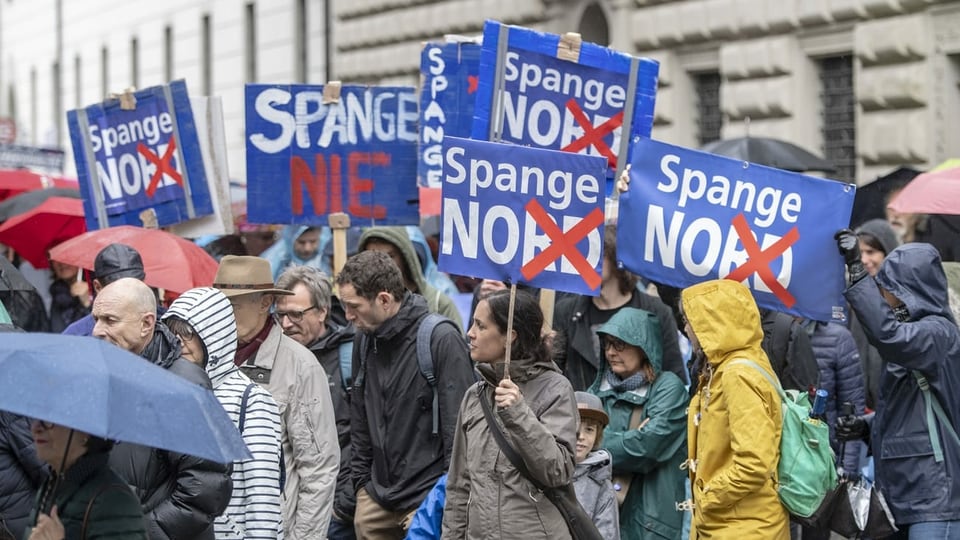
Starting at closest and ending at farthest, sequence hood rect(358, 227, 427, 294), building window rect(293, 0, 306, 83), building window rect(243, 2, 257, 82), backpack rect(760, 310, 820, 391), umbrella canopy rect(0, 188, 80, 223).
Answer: backpack rect(760, 310, 820, 391)
hood rect(358, 227, 427, 294)
umbrella canopy rect(0, 188, 80, 223)
building window rect(293, 0, 306, 83)
building window rect(243, 2, 257, 82)

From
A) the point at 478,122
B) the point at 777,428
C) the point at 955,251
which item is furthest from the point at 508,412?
the point at 955,251

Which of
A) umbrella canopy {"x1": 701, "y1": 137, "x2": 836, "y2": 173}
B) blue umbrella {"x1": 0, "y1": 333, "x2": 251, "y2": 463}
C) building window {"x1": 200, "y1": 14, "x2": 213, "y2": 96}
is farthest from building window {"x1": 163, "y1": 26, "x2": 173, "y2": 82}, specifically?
blue umbrella {"x1": 0, "y1": 333, "x2": 251, "y2": 463}

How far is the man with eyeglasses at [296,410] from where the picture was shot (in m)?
5.98

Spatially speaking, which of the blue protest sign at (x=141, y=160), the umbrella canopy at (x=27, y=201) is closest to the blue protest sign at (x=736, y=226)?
the blue protest sign at (x=141, y=160)

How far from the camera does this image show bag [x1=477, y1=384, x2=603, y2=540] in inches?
218

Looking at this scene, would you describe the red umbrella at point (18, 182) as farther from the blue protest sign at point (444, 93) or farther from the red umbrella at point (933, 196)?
the red umbrella at point (933, 196)

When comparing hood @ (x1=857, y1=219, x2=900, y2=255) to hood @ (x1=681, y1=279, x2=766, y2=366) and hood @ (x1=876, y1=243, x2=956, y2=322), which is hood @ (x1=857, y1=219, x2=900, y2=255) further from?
hood @ (x1=681, y1=279, x2=766, y2=366)

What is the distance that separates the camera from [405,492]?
6516 millimetres

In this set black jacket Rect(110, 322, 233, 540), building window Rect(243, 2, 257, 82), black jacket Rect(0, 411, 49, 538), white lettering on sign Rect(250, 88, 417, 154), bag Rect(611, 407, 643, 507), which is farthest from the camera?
building window Rect(243, 2, 257, 82)

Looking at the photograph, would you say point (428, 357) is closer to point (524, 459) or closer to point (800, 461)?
point (524, 459)

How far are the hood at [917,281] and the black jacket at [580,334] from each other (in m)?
1.22

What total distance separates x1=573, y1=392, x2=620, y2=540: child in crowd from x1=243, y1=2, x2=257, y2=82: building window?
76.4 ft

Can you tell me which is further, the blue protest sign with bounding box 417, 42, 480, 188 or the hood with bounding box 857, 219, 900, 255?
the blue protest sign with bounding box 417, 42, 480, 188

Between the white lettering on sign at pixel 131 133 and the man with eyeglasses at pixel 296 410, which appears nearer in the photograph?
the man with eyeglasses at pixel 296 410
